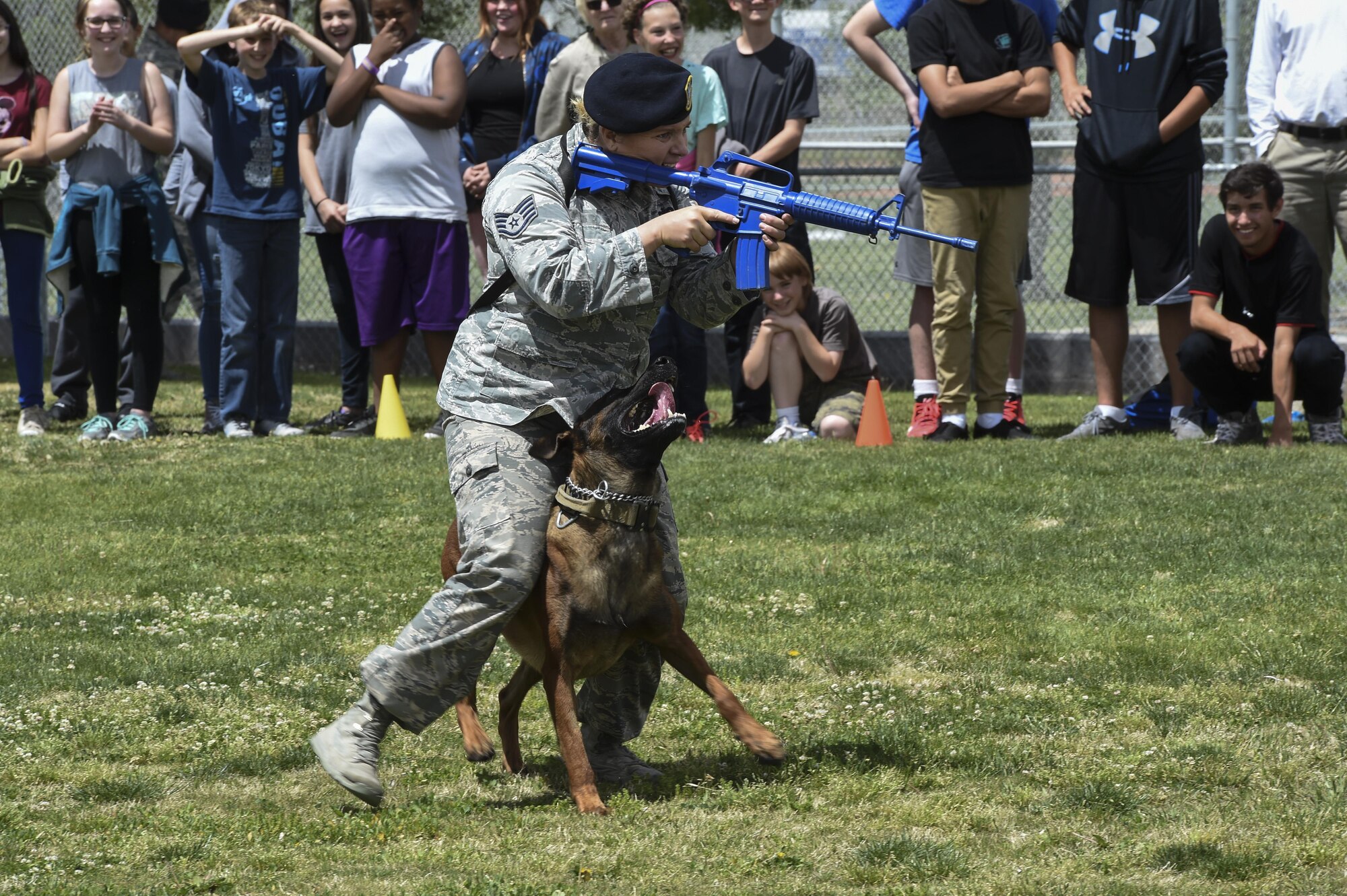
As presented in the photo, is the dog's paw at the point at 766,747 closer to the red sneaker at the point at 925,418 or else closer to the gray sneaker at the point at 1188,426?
the red sneaker at the point at 925,418

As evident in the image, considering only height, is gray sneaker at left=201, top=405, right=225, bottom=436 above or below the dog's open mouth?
below

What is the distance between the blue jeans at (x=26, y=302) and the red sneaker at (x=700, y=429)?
13.8ft

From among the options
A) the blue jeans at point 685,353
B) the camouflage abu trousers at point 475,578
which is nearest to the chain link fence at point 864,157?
the blue jeans at point 685,353

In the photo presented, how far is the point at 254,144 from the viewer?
32.3ft

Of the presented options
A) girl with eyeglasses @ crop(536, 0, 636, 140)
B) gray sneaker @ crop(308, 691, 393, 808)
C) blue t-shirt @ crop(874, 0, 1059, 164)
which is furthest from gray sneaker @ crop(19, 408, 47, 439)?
gray sneaker @ crop(308, 691, 393, 808)

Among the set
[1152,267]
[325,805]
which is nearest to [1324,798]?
[325,805]

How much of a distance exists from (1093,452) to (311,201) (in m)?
5.04

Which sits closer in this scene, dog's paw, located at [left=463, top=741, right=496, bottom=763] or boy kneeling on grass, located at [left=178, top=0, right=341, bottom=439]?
dog's paw, located at [left=463, top=741, right=496, bottom=763]

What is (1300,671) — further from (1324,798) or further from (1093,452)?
(1093,452)

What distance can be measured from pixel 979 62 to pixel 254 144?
430 cm

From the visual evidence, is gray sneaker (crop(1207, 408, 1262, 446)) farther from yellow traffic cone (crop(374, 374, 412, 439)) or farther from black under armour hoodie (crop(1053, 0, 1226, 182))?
yellow traffic cone (crop(374, 374, 412, 439))

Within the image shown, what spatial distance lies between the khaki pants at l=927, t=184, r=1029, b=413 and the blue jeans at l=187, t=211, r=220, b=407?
4.48m

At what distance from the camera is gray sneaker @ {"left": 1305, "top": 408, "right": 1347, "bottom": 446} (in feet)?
30.0

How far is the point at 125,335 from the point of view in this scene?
11844 mm
